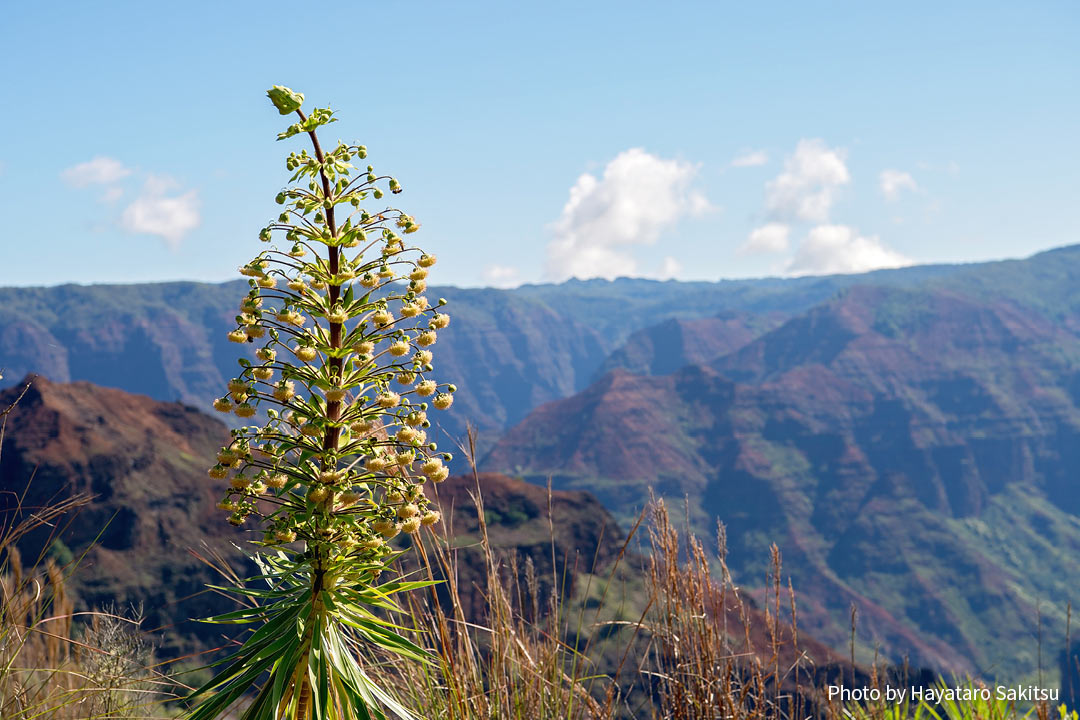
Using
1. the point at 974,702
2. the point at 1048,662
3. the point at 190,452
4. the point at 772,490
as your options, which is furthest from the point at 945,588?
the point at 974,702

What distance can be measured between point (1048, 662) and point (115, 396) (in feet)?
507

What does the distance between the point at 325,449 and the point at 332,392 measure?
0.20 metres

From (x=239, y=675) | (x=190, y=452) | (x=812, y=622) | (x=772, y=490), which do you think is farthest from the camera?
(x=772, y=490)

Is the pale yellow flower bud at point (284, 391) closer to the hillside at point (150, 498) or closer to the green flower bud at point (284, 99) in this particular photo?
the green flower bud at point (284, 99)

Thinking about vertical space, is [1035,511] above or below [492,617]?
below

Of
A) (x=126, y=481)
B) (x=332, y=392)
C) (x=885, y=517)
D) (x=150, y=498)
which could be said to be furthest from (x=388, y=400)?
(x=885, y=517)

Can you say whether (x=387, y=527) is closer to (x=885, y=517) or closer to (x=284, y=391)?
(x=284, y=391)

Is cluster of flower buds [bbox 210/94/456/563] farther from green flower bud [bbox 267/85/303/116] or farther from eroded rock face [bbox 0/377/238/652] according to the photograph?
eroded rock face [bbox 0/377/238/652]

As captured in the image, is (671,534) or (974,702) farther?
(974,702)

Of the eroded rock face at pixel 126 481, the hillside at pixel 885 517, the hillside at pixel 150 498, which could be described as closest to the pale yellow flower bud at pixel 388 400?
the hillside at pixel 150 498

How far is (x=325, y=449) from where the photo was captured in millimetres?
2641

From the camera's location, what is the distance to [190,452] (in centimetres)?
5697

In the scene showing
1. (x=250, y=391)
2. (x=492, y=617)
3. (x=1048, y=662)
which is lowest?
(x=1048, y=662)

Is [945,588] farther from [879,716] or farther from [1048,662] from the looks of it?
[879,716]
